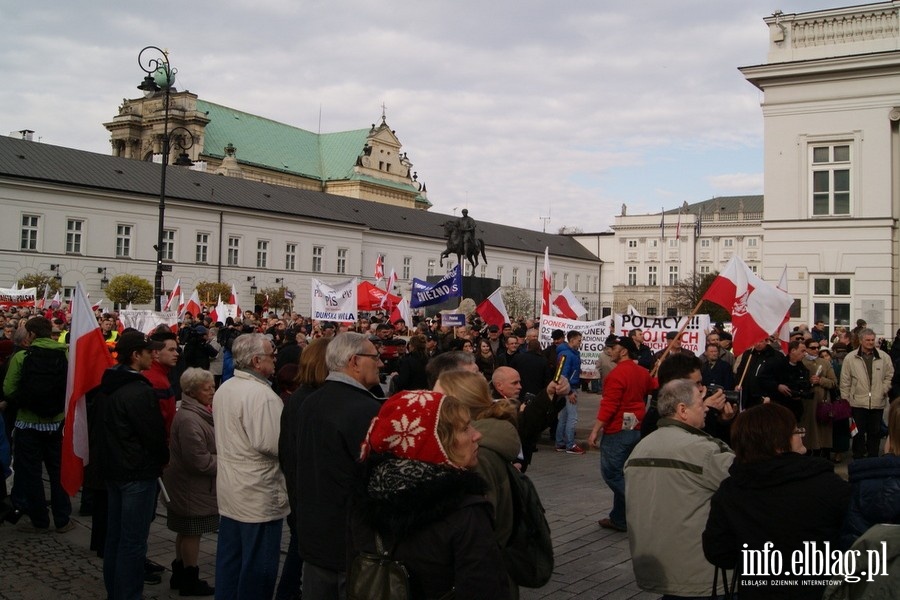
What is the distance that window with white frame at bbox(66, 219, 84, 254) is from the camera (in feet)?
179

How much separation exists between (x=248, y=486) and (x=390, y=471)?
8.27 ft

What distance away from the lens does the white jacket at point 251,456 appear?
16.9 ft

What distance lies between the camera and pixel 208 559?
7.06m

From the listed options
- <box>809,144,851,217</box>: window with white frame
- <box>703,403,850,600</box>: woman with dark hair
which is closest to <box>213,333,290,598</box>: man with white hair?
<box>703,403,850,600</box>: woman with dark hair

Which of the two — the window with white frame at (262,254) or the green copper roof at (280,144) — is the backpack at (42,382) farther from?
the green copper roof at (280,144)

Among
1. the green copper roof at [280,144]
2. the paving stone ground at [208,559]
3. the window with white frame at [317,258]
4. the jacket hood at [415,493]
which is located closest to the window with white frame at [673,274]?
the green copper roof at [280,144]

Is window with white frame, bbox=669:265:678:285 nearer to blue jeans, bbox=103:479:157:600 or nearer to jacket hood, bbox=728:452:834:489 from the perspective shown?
blue jeans, bbox=103:479:157:600

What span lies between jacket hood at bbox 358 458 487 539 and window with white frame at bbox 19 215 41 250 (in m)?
56.4

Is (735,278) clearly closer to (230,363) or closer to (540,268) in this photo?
(230,363)

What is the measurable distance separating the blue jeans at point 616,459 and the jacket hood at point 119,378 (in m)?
4.38

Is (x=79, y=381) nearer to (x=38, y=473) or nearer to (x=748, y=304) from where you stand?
(x=38, y=473)

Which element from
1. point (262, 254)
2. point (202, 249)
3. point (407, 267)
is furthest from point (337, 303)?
point (407, 267)

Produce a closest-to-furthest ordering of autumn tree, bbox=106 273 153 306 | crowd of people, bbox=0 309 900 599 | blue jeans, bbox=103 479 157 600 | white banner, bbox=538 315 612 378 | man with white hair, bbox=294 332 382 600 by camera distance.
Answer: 1. crowd of people, bbox=0 309 900 599
2. man with white hair, bbox=294 332 382 600
3. blue jeans, bbox=103 479 157 600
4. white banner, bbox=538 315 612 378
5. autumn tree, bbox=106 273 153 306

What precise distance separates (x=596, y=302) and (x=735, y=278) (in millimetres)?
89840
